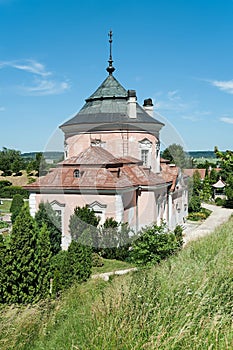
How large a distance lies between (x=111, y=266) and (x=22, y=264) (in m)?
4.68

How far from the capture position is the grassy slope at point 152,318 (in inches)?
152

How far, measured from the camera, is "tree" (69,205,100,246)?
1436cm

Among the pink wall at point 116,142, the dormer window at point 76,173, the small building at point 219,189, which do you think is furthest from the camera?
the small building at point 219,189

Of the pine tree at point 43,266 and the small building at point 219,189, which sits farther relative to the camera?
the small building at point 219,189

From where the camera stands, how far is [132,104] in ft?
63.4

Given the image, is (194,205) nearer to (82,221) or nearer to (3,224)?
(3,224)

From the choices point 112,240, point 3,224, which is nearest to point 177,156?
point 112,240

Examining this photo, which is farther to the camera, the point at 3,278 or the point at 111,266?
the point at 111,266

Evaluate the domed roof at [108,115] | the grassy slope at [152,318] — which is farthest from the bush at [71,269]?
the domed roof at [108,115]

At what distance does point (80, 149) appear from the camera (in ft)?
65.0

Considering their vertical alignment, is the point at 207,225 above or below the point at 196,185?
below

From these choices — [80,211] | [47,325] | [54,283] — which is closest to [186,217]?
[80,211]

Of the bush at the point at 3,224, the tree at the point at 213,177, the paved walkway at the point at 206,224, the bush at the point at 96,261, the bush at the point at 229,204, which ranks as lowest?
the bush at the point at 3,224

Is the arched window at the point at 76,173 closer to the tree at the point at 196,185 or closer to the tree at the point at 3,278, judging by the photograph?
the tree at the point at 3,278
